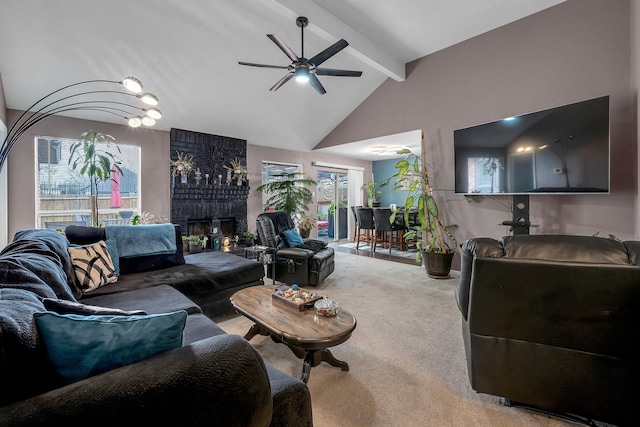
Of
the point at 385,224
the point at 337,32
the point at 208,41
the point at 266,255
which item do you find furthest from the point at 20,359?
the point at 385,224

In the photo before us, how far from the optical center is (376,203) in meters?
7.84

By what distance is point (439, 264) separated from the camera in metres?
4.26

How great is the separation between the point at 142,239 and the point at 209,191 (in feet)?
8.39

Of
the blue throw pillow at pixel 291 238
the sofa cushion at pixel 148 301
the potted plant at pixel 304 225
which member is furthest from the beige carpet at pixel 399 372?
the potted plant at pixel 304 225

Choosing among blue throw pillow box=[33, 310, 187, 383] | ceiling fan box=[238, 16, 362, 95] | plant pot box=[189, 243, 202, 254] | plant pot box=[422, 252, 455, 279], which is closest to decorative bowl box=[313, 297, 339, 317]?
blue throw pillow box=[33, 310, 187, 383]

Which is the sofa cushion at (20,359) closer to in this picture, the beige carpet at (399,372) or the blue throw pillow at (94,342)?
the blue throw pillow at (94,342)

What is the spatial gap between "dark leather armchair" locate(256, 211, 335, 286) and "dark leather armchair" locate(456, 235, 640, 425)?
2366 millimetres

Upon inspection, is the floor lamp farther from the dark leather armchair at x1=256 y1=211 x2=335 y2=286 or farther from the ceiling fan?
the dark leather armchair at x1=256 y1=211 x2=335 y2=286

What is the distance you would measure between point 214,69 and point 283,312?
354 cm

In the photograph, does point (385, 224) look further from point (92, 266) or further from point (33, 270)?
point (33, 270)

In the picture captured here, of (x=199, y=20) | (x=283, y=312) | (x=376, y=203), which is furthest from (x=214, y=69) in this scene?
(x=376, y=203)

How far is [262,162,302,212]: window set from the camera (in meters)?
6.41

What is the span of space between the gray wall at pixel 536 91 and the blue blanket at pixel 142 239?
13.0 ft

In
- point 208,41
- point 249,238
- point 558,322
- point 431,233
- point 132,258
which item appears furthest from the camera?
point 249,238
